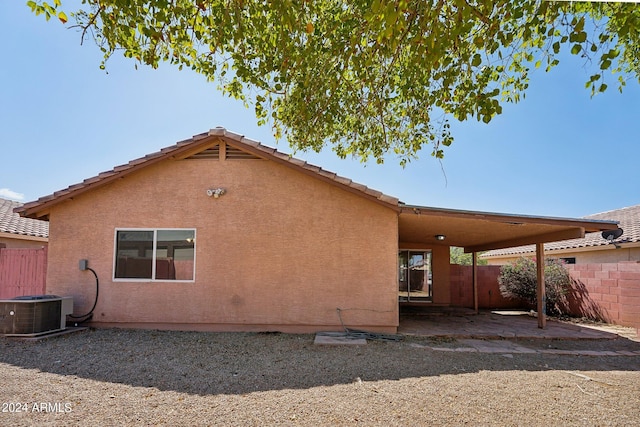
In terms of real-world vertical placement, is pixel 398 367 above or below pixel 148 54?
below

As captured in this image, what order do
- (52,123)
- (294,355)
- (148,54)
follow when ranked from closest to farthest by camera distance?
(148,54) < (294,355) < (52,123)

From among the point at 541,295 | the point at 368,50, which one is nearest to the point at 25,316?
the point at 368,50

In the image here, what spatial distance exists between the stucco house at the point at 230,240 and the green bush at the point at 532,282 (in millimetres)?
4670

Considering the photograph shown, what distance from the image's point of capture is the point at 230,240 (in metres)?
9.02

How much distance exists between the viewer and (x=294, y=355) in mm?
6805

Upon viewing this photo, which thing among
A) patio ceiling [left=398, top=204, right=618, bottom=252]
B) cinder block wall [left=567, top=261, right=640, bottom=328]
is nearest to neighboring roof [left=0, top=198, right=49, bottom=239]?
patio ceiling [left=398, top=204, right=618, bottom=252]

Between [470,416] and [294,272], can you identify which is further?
[294,272]

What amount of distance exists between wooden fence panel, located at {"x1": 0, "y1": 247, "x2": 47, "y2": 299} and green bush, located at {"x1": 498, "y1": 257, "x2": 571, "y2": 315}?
49.1ft

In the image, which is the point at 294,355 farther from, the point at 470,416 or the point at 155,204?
the point at 155,204

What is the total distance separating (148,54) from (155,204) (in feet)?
14.6

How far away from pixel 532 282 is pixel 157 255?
42.3 ft

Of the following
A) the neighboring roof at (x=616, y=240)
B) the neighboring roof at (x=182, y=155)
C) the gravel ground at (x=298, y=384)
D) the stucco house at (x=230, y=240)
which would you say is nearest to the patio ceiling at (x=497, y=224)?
the stucco house at (x=230, y=240)

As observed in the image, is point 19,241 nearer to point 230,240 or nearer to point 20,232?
point 20,232

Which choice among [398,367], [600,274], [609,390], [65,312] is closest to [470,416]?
[398,367]
